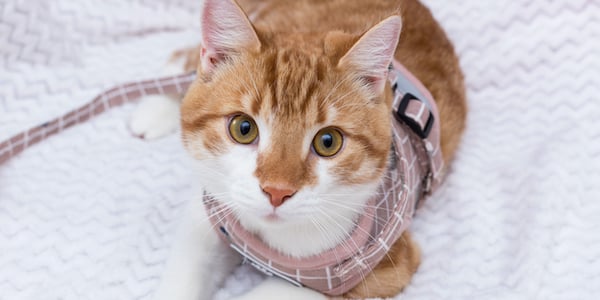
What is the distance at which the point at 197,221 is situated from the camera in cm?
140

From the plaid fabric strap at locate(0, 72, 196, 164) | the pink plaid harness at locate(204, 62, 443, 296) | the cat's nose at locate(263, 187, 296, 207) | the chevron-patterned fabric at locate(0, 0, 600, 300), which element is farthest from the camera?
the plaid fabric strap at locate(0, 72, 196, 164)

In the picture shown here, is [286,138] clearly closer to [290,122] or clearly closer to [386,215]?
[290,122]

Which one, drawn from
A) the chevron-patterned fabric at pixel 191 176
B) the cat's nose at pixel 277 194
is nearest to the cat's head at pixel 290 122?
the cat's nose at pixel 277 194

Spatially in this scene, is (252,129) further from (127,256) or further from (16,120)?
(16,120)

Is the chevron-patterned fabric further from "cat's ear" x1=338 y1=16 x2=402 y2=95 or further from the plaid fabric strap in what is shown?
"cat's ear" x1=338 y1=16 x2=402 y2=95

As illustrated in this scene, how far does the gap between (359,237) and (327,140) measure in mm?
253

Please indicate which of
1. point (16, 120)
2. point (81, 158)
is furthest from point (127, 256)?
point (16, 120)

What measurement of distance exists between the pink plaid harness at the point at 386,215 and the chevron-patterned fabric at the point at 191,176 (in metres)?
0.16

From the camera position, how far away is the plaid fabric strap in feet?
5.86

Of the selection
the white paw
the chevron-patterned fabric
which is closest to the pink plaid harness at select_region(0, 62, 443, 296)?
the chevron-patterned fabric

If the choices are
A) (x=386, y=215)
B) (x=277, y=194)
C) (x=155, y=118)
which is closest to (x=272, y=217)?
(x=277, y=194)

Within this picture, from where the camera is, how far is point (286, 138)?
1091 millimetres

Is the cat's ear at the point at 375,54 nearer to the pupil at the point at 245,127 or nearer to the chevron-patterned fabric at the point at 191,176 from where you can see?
the pupil at the point at 245,127

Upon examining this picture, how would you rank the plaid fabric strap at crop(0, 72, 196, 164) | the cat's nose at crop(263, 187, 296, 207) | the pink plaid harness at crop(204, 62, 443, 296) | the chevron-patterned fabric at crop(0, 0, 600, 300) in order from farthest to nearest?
the plaid fabric strap at crop(0, 72, 196, 164) < the chevron-patterned fabric at crop(0, 0, 600, 300) < the pink plaid harness at crop(204, 62, 443, 296) < the cat's nose at crop(263, 187, 296, 207)
